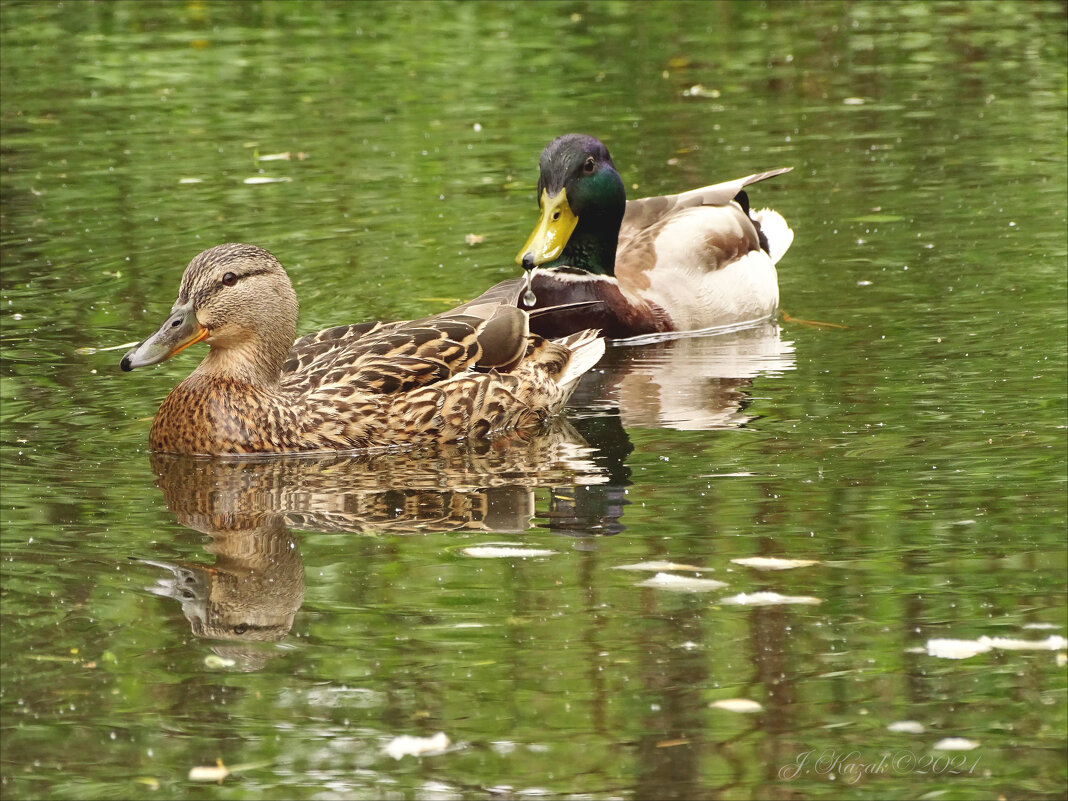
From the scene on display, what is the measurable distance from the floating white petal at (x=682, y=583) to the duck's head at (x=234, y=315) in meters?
2.84

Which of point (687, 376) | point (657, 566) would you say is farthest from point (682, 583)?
point (687, 376)

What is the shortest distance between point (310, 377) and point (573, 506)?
1.83 metres

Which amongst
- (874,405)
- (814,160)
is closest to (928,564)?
(874,405)

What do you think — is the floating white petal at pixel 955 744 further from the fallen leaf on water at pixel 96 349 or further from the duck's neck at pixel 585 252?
the fallen leaf on water at pixel 96 349

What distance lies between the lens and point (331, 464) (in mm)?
8352

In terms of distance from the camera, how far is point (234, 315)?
8.59 m

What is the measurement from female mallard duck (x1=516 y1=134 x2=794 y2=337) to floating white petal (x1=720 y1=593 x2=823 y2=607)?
4382 millimetres

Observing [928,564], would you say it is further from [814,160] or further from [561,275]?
[814,160]

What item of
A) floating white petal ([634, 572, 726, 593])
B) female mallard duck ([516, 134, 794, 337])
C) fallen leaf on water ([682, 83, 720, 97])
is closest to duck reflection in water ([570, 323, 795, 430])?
female mallard duck ([516, 134, 794, 337])

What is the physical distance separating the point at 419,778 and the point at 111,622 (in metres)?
1.67

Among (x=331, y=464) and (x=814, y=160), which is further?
(x=814, y=160)

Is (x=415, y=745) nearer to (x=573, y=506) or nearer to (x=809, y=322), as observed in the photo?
(x=573, y=506)

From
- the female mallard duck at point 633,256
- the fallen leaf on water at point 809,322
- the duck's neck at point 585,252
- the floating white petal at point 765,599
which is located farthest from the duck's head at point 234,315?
the fallen leaf on water at point 809,322

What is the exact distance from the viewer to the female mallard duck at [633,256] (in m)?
10.8
